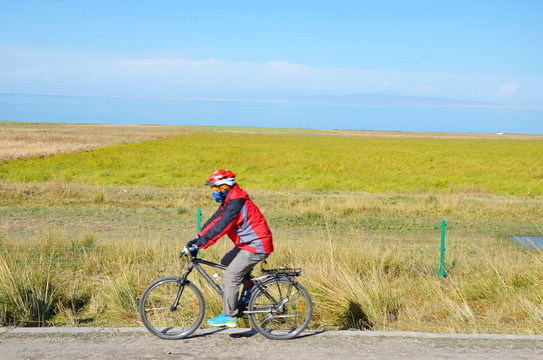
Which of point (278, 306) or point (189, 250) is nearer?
point (189, 250)

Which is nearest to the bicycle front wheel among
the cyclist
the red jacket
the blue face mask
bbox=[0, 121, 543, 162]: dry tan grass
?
the cyclist

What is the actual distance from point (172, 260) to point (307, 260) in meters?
2.24

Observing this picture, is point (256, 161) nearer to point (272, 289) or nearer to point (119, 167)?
point (119, 167)

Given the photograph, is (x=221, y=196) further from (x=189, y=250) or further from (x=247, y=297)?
(x=247, y=297)

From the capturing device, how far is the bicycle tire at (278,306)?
5703 mm

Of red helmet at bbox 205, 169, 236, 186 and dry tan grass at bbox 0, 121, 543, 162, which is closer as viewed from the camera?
red helmet at bbox 205, 169, 236, 186

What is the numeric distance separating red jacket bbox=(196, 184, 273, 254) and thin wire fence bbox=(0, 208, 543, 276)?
12.0 feet

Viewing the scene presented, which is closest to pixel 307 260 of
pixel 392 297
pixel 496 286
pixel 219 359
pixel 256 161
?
pixel 392 297

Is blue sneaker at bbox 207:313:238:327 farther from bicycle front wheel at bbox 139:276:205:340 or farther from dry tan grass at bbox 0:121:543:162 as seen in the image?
dry tan grass at bbox 0:121:543:162

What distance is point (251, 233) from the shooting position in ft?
18.0

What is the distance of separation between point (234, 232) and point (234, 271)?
0.41 meters

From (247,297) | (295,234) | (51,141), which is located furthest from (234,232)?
(51,141)

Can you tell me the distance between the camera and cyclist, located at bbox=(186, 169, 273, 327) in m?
5.34

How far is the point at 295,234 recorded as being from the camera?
485 inches
